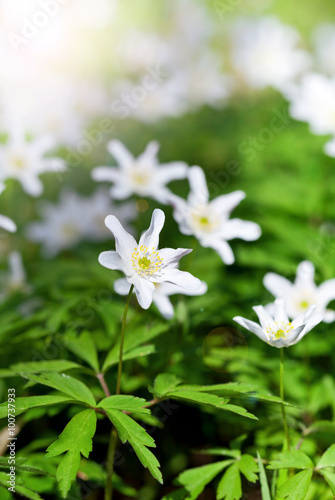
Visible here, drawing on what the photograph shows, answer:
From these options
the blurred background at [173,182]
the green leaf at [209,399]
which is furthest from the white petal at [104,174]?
the green leaf at [209,399]

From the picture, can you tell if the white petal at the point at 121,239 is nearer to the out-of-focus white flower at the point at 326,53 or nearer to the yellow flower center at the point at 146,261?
the yellow flower center at the point at 146,261

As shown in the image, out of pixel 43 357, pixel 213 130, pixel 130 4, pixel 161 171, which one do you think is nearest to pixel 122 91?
pixel 213 130

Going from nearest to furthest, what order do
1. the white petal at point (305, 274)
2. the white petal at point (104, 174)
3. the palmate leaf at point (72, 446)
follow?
the palmate leaf at point (72, 446) → the white petal at point (305, 274) → the white petal at point (104, 174)

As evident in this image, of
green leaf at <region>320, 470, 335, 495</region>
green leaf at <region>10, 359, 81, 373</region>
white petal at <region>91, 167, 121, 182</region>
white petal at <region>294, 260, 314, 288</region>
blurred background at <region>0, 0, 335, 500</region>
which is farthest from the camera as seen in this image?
white petal at <region>91, 167, 121, 182</region>

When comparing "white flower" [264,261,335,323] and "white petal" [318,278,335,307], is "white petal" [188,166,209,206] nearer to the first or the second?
"white flower" [264,261,335,323]

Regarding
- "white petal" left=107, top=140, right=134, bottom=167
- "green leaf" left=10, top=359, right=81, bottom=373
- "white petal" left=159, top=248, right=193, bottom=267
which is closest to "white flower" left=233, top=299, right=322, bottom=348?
"white petal" left=159, top=248, right=193, bottom=267

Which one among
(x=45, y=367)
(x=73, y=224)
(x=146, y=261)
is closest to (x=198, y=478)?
(x=45, y=367)
